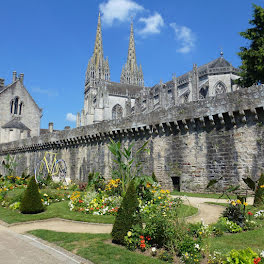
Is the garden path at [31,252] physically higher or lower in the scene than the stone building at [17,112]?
lower

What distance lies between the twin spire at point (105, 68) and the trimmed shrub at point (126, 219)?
77.5 m

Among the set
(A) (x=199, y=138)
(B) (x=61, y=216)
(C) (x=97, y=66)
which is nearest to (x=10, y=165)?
(B) (x=61, y=216)

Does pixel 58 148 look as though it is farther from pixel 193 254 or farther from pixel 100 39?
pixel 100 39

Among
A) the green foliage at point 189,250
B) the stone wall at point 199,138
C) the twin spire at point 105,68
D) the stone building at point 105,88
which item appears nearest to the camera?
the green foliage at point 189,250

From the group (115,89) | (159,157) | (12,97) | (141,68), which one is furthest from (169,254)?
(141,68)

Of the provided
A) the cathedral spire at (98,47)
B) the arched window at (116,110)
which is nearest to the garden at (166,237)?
the arched window at (116,110)

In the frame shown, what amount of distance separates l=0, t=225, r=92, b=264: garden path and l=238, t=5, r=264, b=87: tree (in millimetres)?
20873

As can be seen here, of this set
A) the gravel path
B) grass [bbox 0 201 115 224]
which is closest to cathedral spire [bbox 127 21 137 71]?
grass [bbox 0 201 115 224]

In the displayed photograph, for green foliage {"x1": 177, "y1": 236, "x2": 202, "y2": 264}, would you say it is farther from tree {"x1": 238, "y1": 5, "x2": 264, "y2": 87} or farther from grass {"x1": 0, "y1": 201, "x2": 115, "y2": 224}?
tree {"x1": 238, "y1": 5, "x2": 264, "y2": 87}

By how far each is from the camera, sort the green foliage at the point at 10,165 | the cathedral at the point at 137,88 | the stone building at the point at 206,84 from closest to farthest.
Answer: the green foliage at the point at 10,165 < the stone building at the point at 206,84 < the cathedral at the point at 137,88

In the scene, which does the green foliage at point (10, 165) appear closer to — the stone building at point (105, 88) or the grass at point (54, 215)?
the grass at point (54, 215)

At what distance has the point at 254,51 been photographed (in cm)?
2180

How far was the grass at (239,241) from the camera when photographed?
532cm

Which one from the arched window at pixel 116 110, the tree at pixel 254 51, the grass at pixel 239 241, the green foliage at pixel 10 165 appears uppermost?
the arched window at pixel 116 110
